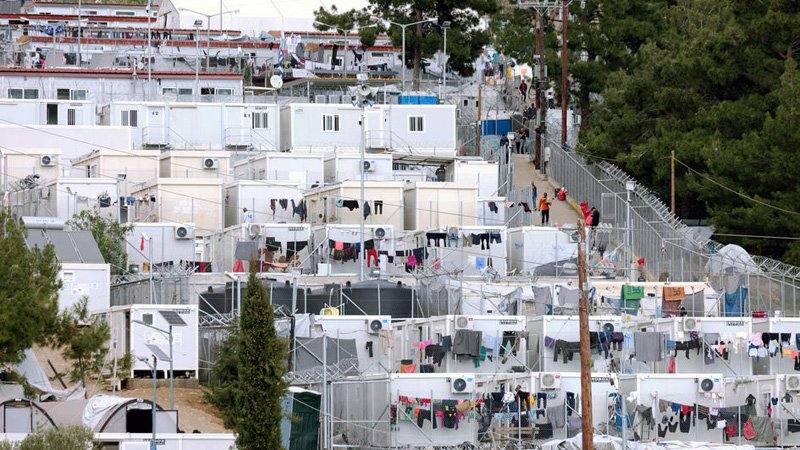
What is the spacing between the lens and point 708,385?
5209cm

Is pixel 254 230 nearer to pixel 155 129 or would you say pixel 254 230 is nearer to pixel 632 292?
pixel 632 292

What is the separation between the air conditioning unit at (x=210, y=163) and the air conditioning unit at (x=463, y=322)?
2951cm

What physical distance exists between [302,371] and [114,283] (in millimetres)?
11308

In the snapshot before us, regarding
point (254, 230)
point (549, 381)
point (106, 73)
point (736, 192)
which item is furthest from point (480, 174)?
point (549, 381)

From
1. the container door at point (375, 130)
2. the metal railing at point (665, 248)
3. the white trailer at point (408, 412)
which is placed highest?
the container door at point (375, 130)

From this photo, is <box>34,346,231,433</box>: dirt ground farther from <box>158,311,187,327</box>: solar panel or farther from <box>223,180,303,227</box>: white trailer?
<box>223,180,303,227</box>: white trailer

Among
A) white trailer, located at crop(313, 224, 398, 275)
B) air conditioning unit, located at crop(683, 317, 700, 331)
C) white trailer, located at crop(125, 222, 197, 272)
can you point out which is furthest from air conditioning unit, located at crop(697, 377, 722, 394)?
white trailer, located at crop(125, 222, 197, 272)

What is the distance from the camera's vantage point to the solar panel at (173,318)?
54281 millimetres

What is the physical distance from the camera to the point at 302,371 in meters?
54.9

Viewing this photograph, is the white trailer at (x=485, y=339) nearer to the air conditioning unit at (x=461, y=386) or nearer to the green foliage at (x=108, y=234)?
the air conditioning unit at (x=461, y=386)


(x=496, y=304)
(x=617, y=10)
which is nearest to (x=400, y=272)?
(x=496, y=304)

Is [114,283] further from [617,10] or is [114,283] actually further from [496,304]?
[617,10]

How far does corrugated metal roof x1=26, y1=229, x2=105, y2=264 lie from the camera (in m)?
61.3

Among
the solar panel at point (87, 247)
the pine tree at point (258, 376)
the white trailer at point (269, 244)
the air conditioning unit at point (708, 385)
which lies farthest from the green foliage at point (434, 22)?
the pine tree at point (258, 376)
